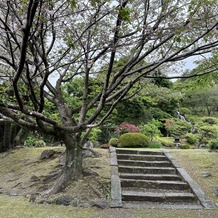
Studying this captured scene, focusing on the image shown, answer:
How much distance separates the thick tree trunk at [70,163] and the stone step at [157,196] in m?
1.25

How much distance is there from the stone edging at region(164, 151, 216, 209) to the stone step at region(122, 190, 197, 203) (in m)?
0.17

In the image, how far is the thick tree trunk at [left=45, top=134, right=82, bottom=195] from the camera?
561 cm

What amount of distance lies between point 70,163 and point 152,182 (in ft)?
7.00

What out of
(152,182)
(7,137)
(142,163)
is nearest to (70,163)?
(152,182)

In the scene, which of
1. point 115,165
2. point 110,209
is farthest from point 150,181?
point 110,209

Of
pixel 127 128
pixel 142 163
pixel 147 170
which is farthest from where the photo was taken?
pixel 127 128

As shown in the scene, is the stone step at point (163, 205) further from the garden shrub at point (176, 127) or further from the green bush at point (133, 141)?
the garden shrub at point (176, 127)

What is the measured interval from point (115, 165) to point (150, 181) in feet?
4.10

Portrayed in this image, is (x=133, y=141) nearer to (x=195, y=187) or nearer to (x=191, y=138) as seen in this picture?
(x=195, y=187)

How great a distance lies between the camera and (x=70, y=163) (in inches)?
228

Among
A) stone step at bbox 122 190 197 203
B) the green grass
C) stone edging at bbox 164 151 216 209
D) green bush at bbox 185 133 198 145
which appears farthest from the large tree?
green bush at bbox 185 133 198 145

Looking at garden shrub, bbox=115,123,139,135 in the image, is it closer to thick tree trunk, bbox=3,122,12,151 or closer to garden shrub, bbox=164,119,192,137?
garden shrub, bbox=164,119,192,137

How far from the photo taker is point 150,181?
620 cm

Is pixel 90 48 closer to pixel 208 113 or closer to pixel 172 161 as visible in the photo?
pixel 172 161
